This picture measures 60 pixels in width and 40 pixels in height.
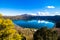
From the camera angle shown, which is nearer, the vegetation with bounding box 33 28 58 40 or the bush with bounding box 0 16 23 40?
the bush with bounding box 0 16 23 40

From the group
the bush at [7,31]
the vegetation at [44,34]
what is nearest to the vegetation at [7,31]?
the bush at [7,31]

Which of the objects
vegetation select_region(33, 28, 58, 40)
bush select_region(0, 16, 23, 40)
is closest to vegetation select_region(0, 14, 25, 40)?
bush select_region(0, 16, 23, 40)

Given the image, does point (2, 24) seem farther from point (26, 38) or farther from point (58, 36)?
point (58, 36)

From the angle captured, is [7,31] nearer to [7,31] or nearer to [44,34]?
[7,31]

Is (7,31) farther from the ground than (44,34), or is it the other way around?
(7,31)

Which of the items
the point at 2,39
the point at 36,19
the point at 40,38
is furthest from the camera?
the point at 36,19

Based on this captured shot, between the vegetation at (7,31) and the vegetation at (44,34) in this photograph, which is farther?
the vegetation at (44,34)

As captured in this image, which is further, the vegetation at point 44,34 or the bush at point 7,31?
the vegetation at point 44,34

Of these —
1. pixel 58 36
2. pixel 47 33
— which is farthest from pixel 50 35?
pixel 58 36

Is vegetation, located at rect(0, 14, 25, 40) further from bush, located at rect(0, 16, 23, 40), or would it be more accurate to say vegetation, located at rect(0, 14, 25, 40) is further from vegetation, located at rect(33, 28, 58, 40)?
vegetation, located at rect(33, 28, 58, 40)

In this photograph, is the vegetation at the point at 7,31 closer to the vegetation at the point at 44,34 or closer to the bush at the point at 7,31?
the bush at the point at 7,31

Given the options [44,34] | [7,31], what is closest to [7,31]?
[7,31]
